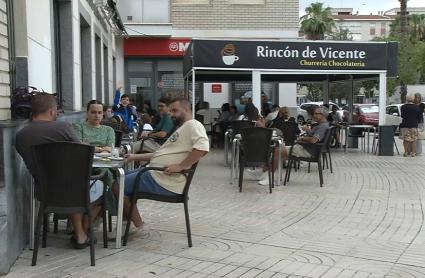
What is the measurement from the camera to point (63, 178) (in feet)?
15.1

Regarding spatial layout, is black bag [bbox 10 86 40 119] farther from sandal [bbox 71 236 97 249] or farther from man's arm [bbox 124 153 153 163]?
sandal [bbox 71 236 97 249]

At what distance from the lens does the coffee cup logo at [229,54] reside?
41.9 feet

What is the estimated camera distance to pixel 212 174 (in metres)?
10.6

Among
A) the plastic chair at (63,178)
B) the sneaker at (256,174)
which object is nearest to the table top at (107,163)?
the plastic chair at (63,178)

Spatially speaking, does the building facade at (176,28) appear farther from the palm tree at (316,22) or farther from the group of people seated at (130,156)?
the palm tree at (316,22)

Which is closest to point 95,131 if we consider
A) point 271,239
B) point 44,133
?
point 44,133

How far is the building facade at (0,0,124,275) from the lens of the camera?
4.53 m

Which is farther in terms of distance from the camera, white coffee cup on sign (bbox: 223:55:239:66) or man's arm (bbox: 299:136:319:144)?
white coffee cup on sign (bbox: 223:55:239:66)

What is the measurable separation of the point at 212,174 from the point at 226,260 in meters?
5.69

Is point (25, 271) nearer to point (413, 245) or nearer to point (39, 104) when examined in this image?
point (39, 104)

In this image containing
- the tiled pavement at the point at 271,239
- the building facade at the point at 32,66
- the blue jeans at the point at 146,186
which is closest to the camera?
the building facade at the point at 32,66

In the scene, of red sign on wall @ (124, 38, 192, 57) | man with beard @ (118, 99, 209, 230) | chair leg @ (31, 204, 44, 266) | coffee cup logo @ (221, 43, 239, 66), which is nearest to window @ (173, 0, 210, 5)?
red sign on wall @ (124, 38, 192, 57)

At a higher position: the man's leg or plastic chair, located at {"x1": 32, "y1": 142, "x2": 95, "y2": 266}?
plastic chair, located at {"x1": 32, "y1": 142, "x2": 95, "y2": 266}

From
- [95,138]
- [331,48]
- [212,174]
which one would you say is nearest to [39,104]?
[95,138]
